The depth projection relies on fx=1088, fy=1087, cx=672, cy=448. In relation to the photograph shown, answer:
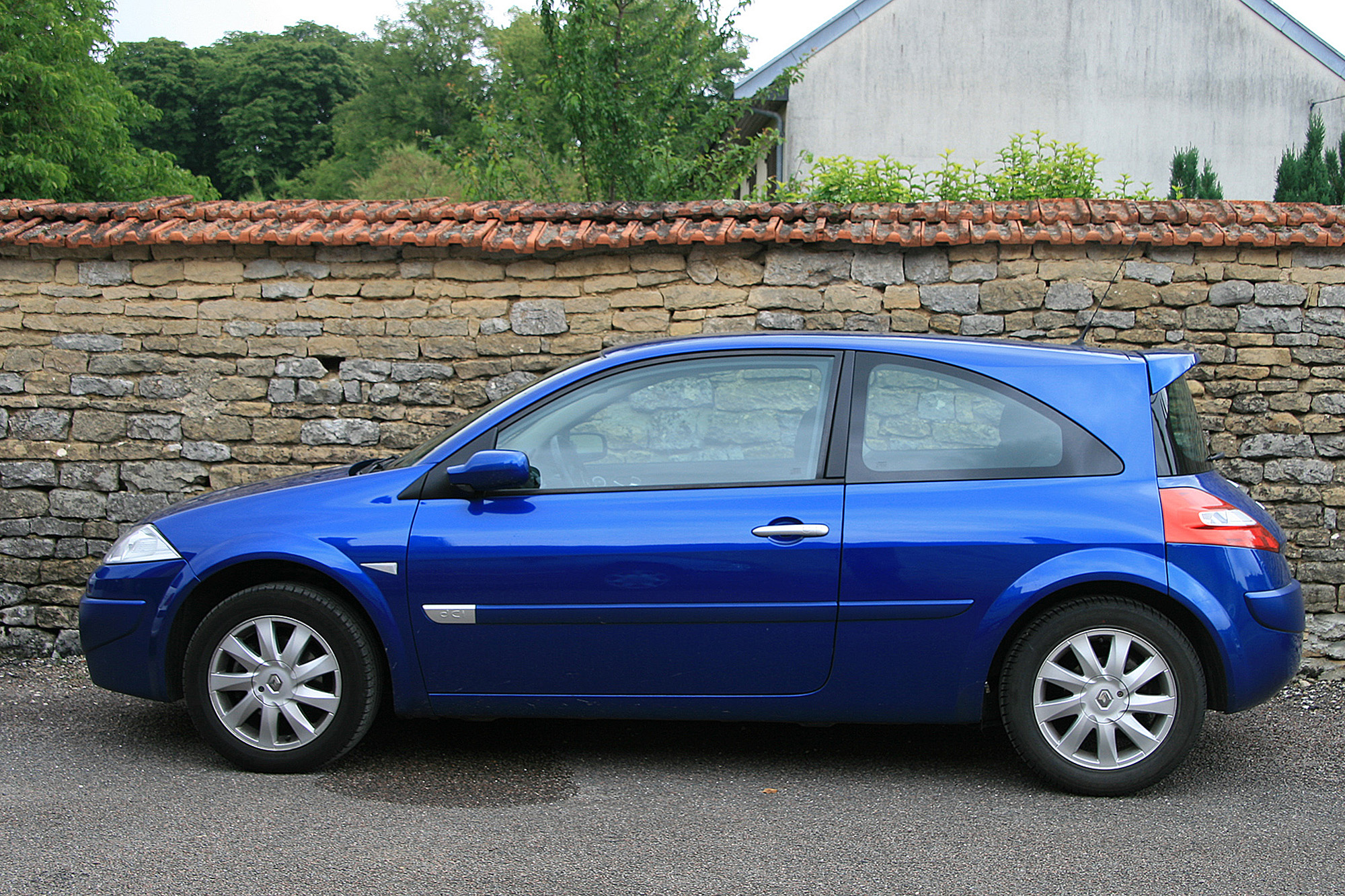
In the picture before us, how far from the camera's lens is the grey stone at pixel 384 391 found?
6172mm

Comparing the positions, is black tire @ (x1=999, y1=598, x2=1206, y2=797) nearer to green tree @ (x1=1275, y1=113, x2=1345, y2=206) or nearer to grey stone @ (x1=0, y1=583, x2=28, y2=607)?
grey stone @ (x1=0, y1=583, x2=28, y2=607)

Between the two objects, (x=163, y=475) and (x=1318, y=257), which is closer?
(x=1318, y=257)

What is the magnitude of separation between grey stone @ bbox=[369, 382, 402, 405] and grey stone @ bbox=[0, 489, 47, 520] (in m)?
1.98

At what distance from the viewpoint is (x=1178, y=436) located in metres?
3.81

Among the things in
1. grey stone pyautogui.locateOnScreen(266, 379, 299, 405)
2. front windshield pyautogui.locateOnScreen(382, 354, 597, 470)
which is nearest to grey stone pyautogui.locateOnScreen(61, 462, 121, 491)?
grey stone pyautogui.locateOnScreen(266, 379, 299, 405)

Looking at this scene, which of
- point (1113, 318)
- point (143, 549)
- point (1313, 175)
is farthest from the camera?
point (1313, 175)

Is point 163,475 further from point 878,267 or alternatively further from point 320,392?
point 878,267

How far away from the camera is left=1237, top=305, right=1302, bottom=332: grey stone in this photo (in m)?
5.83

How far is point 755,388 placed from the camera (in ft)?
13.3

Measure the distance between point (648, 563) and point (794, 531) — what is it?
1.65ft

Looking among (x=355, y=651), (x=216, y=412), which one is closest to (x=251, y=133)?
(x=216, y=412)

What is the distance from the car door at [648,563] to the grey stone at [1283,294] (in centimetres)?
326

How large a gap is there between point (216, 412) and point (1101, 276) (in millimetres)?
4994

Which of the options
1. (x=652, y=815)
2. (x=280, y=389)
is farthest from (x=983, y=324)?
(x=280, y=389)
